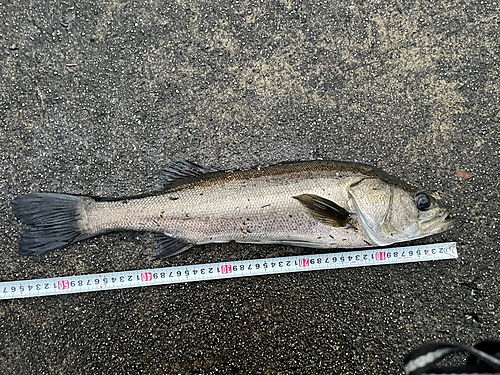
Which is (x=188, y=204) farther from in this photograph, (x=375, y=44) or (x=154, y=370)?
(x=375, y=44)

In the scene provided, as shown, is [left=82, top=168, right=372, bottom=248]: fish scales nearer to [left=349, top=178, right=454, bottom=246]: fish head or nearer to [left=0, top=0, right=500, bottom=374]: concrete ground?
[left=349, top=178, right=454, bottom=246]: fish head

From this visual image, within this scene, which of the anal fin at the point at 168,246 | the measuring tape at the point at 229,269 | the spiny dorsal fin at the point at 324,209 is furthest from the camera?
the measuring tape at the point at 229,269

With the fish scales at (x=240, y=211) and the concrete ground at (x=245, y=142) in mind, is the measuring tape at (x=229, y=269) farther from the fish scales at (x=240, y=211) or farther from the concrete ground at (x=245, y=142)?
the fish scales at (x=240, y=211)

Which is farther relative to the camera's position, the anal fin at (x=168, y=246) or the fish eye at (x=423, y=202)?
the anal fin at (x=168, y=246)

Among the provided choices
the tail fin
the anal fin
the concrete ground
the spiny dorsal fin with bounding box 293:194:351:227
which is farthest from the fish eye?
the tail fin

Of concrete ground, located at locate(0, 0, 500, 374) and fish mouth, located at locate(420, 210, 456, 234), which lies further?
concrete ground, located at locate(0, 0, 500, 374)

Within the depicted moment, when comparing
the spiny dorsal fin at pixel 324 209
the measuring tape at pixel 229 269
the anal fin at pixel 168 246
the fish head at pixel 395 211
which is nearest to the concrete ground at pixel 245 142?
the measuring tape at pixel 229 269

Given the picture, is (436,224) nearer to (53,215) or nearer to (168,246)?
(168,246)
